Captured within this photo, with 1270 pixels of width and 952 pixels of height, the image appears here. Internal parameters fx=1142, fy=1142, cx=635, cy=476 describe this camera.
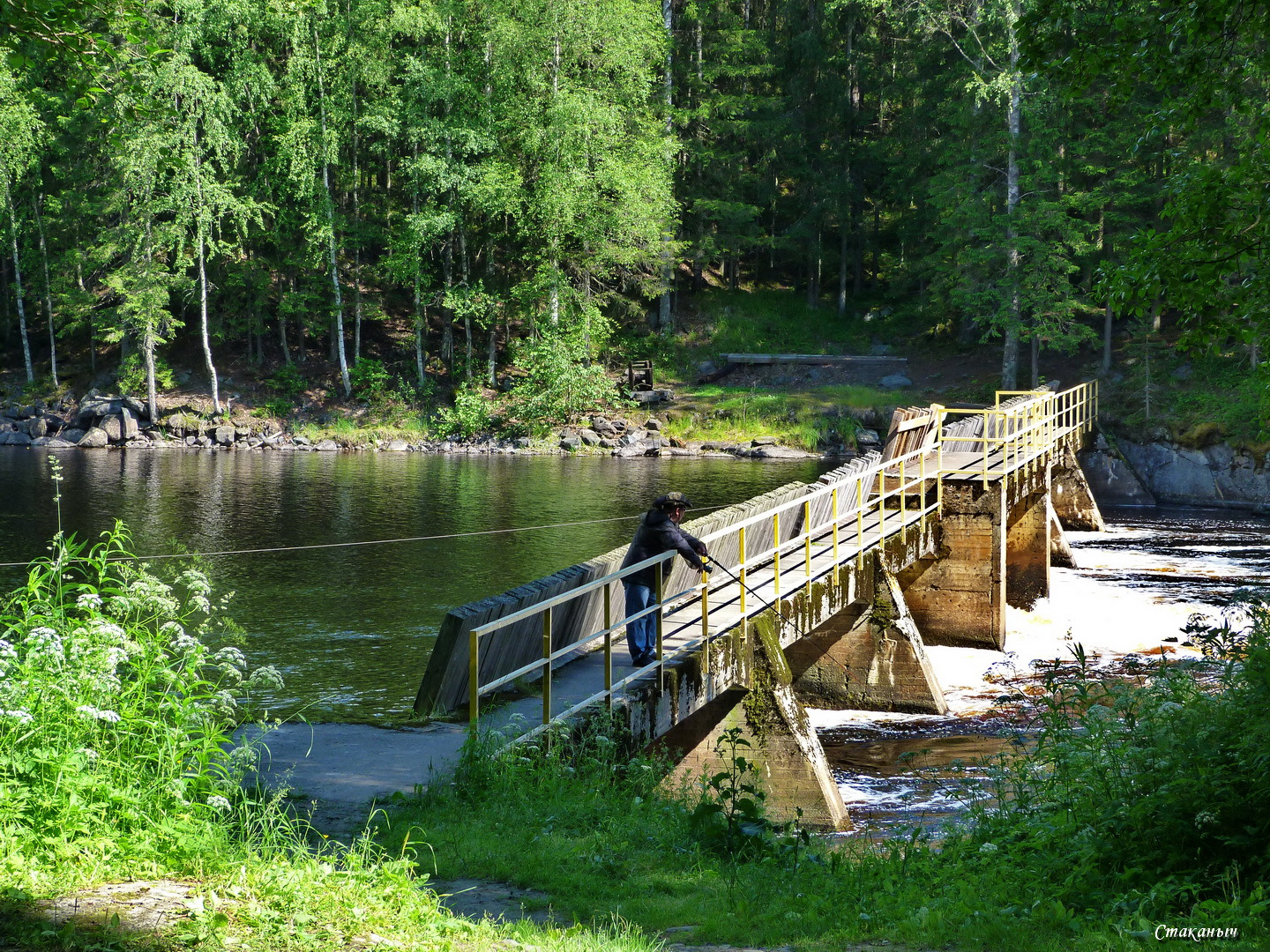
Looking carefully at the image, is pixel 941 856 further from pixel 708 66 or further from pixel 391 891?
pixel 708 66

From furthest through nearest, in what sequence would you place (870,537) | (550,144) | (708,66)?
1. (708,66)
2. (550,144)
3. (870,537)

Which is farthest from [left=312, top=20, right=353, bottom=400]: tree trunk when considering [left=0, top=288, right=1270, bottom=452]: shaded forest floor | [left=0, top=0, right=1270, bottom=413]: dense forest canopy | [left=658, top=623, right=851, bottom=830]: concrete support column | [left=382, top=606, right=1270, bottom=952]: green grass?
[left=382, top=606, right=1270, bottom=952]: green grass

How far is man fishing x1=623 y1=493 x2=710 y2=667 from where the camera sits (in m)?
9.31

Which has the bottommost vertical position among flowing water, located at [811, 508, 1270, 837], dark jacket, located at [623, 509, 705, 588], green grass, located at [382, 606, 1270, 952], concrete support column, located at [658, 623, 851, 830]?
flowing water, located at [811, 508, 1270, 837]

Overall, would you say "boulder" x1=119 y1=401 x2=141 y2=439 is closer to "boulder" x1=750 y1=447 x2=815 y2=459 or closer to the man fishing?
"boulder" x1=750 y1=447 x2=815 y2=459

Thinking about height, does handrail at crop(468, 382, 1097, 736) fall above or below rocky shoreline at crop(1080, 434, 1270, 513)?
above

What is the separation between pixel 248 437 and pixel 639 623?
36.7m

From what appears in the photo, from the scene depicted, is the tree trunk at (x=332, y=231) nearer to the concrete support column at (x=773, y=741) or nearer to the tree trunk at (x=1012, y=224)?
the tree trunk at (x=1012, y=224)

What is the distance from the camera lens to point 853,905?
17.9 feet

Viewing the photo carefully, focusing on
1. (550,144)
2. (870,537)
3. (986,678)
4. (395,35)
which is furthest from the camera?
(395,35)

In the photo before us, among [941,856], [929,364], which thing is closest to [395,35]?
[929,364]

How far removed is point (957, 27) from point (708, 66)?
34.7 feet

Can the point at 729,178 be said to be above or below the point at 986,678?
above

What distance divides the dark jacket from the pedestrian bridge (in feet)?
0.49
